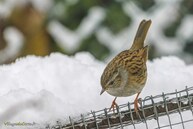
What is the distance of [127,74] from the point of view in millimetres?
4383

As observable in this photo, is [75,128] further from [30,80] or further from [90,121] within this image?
[30,80]

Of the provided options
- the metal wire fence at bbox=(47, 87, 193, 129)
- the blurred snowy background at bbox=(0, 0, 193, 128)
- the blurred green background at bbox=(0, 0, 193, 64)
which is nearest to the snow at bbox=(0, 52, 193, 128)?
the metal wire fence at bbox=(47, 87, 193, 129)

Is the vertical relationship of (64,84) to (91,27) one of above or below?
below

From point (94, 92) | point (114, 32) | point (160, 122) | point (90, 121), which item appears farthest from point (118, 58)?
point (114, 32)

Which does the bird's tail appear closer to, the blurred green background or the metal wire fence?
the metal wire fence

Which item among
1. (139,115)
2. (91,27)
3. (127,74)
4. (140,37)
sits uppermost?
(91,27)

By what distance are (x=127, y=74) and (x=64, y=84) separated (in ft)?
1.21

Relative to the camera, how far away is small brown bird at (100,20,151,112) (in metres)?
4.18

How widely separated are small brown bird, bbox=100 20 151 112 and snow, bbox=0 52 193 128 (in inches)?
3.9

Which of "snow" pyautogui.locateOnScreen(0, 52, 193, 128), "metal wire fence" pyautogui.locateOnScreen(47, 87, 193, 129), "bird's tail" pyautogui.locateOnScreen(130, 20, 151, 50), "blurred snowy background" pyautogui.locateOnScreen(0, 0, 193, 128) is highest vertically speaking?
"blurred snowy background" pyautogui.locateOnScreen(0, 0, 193, 128)

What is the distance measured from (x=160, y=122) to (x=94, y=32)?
101 inches

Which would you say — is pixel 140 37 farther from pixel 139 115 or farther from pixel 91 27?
pixel 91 27

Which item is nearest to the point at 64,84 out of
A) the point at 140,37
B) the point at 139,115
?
the point at 140,37

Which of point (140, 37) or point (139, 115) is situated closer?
point (139, 115)
